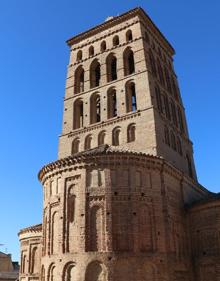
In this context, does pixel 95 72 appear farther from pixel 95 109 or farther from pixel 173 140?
pixel 173 140

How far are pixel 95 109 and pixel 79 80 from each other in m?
4.54

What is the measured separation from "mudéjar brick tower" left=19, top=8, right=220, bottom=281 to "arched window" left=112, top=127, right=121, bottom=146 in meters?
0.07

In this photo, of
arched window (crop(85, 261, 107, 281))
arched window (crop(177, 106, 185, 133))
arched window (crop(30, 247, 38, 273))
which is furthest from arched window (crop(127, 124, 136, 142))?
arched window (crop(30, 247, 38, 273))

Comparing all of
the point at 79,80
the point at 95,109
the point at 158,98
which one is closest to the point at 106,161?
the point at 95,109

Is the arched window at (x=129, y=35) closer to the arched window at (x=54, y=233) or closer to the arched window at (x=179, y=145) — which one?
the arched window at (x=179, y=145)

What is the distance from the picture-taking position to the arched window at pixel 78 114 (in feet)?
94.9

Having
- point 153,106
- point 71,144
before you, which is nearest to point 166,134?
point 153,106

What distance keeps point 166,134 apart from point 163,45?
12.7 metres

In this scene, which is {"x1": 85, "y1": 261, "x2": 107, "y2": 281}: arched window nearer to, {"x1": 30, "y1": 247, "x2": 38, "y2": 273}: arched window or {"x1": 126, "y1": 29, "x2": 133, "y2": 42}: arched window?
{"x1": 30, "y1": 247, "x2": 38, "y2": 273}: arched window

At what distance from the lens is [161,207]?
2014cm

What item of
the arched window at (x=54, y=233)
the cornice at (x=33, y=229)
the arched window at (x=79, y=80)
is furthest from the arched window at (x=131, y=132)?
the cornice at (x=33, y=229)

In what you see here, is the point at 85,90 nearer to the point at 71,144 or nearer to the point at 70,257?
the point at 71,144

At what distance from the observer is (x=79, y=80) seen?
32.0m

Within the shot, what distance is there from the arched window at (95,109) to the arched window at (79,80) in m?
2.29
